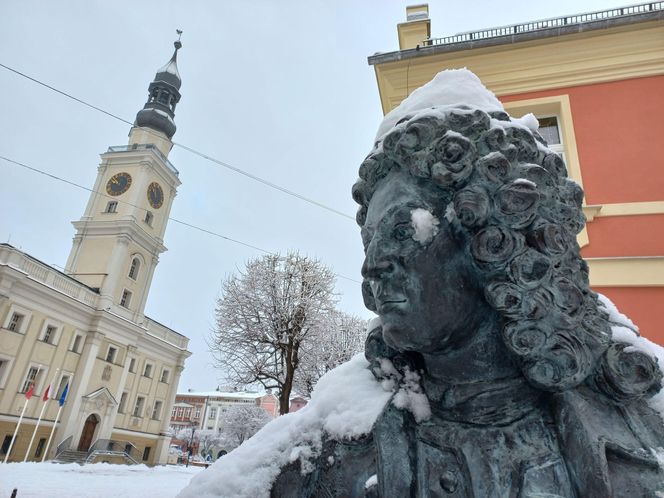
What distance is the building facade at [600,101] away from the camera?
16.9ft

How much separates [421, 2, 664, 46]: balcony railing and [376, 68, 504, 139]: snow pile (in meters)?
6.28

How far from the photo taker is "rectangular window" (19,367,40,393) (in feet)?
72.1

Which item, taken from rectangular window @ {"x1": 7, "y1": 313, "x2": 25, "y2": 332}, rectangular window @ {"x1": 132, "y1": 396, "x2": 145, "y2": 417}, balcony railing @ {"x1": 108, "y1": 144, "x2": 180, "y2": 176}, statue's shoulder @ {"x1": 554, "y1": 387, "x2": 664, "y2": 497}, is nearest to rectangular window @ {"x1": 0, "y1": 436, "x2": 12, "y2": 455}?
rectangular window @ {"x1": 7, "y1": 313, "x2": 25, "y2": 332}

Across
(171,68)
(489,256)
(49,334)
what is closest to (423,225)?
(489,256)

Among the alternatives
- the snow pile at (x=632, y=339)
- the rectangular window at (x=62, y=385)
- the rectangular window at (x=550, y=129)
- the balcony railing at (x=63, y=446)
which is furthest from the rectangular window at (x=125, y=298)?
the snow pile at (x=632, y=339)

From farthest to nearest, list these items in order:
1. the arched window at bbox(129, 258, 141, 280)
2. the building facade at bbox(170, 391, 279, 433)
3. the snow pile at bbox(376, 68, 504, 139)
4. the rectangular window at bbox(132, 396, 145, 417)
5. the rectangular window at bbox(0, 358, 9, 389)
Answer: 1. the building facade at bbox(170, 391, 279, 433)
2. the arched window at bbox(129, 258, 141, 280)
3. the rectangular window at bbox(132, 396, 145, 417)
4. the rectangular window at bbox(0, 358, 9, 389)
5. the snow pile at bbox(376, 68, 504, 139)

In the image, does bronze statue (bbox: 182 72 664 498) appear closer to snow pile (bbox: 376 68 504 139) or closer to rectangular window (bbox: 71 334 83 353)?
snow pile (bbox: 376 68 504 139)

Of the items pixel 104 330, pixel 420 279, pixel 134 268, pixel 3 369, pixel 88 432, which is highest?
pixel 134 268

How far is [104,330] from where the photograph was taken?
1059 inches

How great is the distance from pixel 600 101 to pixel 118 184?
34.7 m

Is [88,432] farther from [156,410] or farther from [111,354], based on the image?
[156,410]

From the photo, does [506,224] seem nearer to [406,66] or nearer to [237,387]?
[406,66]

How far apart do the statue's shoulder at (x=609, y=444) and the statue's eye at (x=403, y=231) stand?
482 mm

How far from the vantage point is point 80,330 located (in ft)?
84.7
